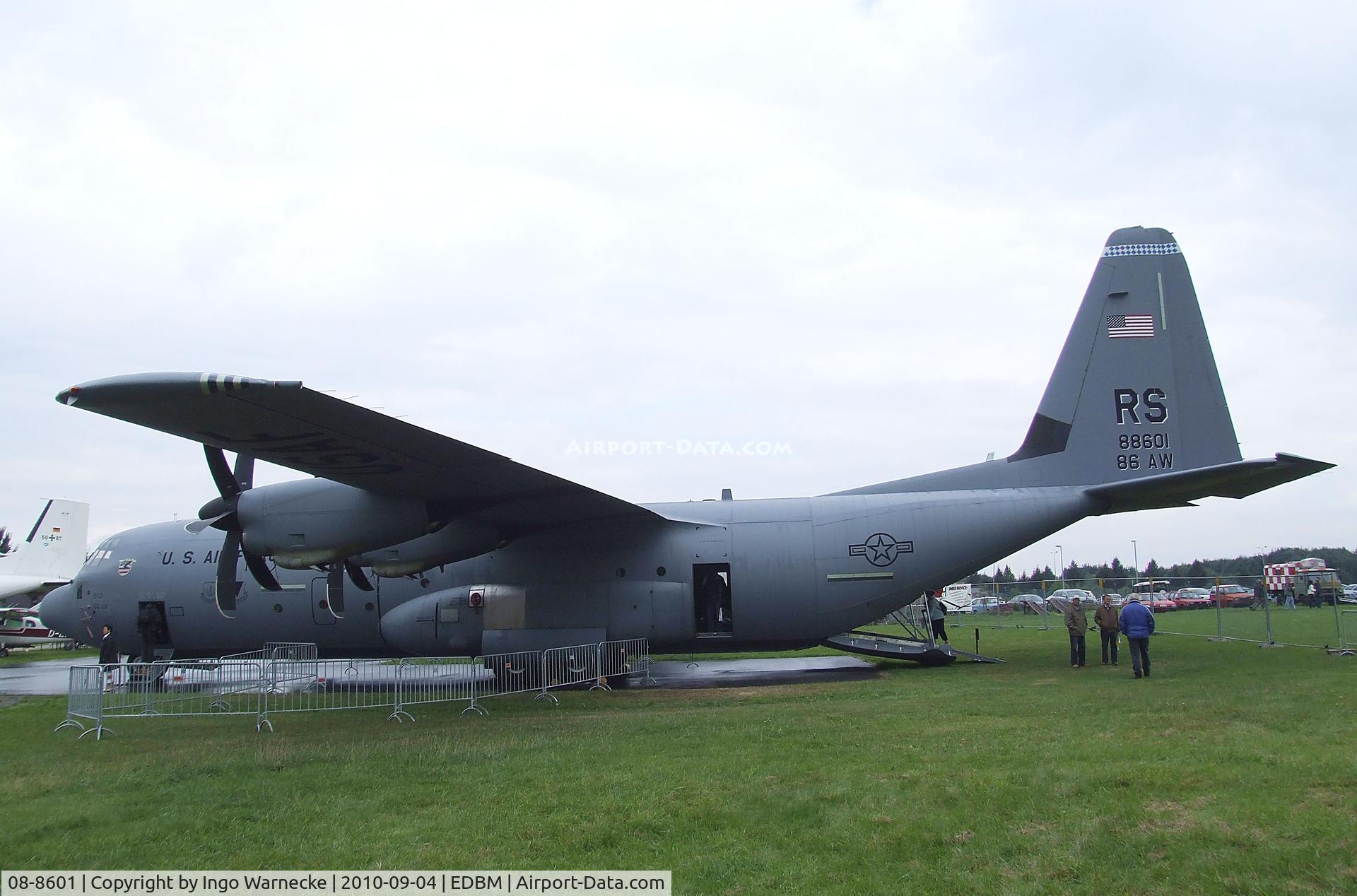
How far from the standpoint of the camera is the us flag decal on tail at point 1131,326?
653 inches

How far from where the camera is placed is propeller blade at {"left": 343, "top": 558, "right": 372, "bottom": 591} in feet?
49.2

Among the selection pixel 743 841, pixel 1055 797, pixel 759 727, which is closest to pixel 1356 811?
pixel 1055 797

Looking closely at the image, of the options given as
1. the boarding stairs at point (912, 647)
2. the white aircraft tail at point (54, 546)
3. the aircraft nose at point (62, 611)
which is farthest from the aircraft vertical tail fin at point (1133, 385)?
the white aircraft tail at point (54, 546)

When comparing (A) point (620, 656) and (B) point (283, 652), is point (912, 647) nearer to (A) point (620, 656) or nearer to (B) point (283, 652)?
(A) point (620, 656)

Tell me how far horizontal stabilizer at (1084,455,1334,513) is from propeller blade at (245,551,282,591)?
13.7 metres

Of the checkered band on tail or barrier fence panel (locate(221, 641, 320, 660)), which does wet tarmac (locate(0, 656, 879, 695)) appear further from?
the checkered band on tail

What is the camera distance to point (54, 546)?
3872 cm

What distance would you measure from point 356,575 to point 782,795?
10.6m

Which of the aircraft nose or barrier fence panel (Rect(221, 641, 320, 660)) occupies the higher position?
the aircraft nose

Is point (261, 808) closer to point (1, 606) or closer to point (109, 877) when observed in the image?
point (109, 877)

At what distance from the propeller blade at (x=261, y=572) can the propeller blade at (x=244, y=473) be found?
1.23 meters

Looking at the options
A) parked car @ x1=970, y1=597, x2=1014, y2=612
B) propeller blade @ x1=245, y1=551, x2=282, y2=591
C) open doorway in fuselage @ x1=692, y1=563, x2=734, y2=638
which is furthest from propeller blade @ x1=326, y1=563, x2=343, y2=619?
parked car @ x1=970, y1=597, x2=1014, y2=612

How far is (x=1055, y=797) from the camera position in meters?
6.38

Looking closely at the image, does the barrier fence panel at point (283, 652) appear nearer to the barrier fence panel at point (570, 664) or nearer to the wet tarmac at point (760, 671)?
the barrier fence panel at point (570, 664)
